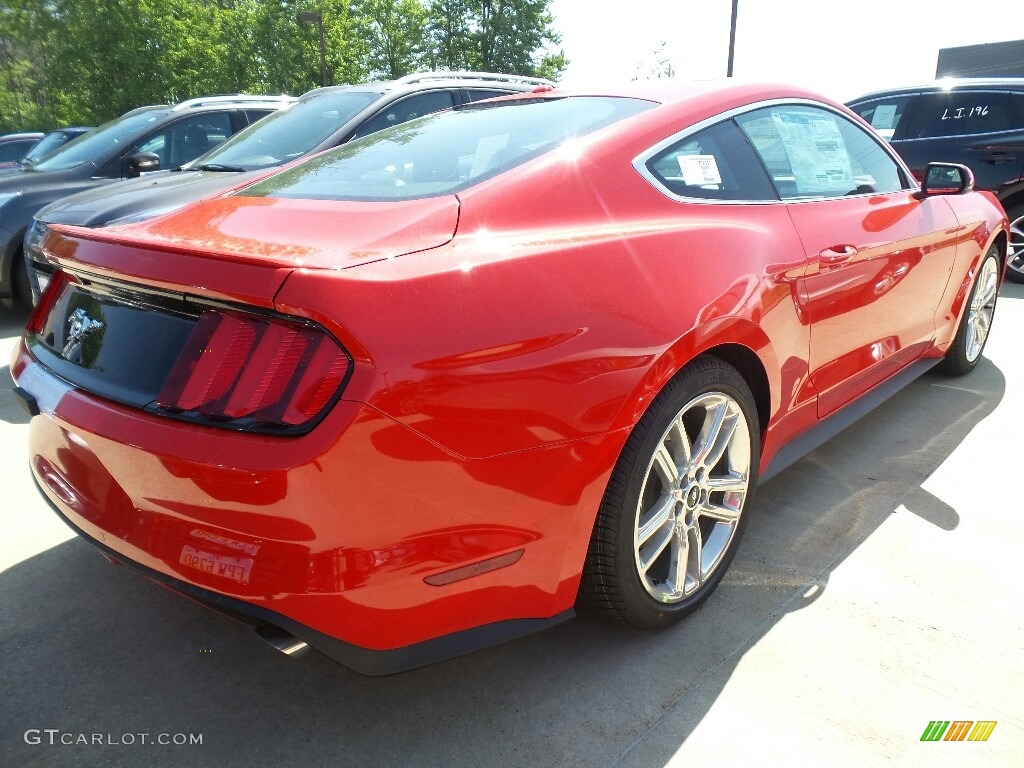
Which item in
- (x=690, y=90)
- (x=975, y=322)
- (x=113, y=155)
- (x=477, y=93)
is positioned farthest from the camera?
(x=477, y=93)

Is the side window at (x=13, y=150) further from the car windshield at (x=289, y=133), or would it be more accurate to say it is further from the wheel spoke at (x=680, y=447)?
the wheel spoke at (x=680, y=447)

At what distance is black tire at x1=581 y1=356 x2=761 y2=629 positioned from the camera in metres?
1.91

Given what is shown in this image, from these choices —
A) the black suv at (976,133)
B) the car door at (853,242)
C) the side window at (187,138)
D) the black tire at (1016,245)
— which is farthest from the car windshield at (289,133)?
the black tire at (1016,245)

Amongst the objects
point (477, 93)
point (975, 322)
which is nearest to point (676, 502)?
point (975, 322)

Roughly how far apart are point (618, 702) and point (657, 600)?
0.96 ft

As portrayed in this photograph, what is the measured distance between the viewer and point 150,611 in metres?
2.30

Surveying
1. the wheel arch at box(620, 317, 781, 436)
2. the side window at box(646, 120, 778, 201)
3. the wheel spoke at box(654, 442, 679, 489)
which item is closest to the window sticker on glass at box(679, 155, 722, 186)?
the side window at box(646, 120, 778, 201)

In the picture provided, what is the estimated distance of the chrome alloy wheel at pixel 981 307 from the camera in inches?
165

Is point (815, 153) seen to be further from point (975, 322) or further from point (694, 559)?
point (975, 322)

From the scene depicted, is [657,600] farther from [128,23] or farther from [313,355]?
[128,23]

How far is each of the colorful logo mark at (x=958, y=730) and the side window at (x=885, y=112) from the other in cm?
661

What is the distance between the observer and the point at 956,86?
708cm

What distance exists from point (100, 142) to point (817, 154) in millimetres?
5960

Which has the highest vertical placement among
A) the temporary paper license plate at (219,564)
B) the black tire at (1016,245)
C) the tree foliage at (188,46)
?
the tree foliage at (188,46)
